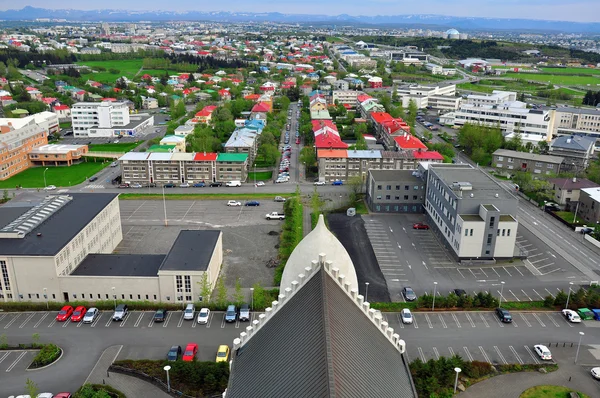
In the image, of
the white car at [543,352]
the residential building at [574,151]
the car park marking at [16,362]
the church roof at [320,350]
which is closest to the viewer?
the church roof at [320,350]

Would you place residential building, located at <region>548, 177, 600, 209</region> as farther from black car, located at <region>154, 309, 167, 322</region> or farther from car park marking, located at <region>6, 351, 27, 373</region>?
car park marking, located at <region>6, 351, 27, 373</region>

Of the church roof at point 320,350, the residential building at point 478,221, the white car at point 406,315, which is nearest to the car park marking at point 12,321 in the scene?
the church roof at point 320,350

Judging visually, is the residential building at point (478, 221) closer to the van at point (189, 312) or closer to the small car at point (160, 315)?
the van at point (189, 312)

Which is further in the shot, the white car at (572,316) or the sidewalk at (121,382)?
the white car at (572,316)

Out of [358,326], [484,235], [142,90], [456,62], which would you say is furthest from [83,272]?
[456,62]

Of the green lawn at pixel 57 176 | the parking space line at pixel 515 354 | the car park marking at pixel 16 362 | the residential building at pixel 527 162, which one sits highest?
the residential building at pixel 527 162

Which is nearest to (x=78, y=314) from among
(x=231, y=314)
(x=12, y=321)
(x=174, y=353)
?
(x=12, y=321)

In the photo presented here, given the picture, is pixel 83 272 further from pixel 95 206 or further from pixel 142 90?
pixel 142 90

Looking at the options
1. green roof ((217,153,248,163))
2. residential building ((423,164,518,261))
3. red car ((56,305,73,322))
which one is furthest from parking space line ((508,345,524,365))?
green roof ((217,153,248,163))
